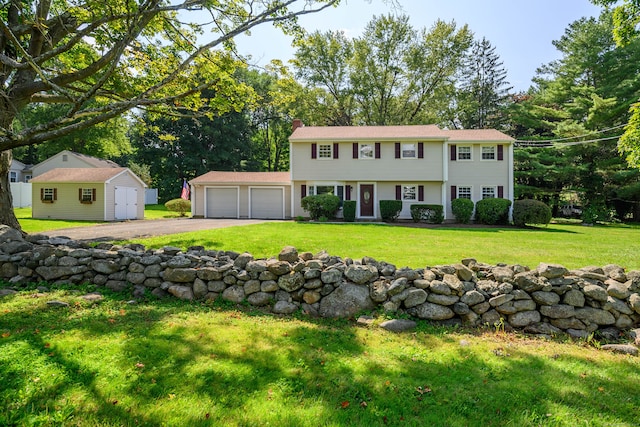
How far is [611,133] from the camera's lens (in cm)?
2262

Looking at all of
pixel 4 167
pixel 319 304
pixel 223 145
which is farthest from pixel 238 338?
pixel 223 145

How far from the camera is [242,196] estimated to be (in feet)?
73.3

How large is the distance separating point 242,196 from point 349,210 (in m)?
7.77

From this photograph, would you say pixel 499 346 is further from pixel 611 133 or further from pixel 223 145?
pixel 223 145

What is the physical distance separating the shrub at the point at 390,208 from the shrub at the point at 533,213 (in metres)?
5.99

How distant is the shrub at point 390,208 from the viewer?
18719mm

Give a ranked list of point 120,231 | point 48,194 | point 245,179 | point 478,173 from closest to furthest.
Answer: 1. point 120,231
2. point 48,194
3. point 478,173
4. point 245,179

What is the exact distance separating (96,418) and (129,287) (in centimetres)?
332

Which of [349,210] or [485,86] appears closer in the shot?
[349,210]

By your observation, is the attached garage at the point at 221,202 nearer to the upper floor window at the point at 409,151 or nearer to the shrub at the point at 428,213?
the upper floor window at the point at 409,151

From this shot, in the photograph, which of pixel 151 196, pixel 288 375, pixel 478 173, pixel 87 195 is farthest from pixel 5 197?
pixel 151 196

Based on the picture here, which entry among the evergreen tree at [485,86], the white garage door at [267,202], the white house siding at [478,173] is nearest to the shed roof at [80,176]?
the white garage door at [267,202]

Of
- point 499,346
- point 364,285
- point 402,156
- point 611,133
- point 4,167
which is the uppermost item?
point 611,133

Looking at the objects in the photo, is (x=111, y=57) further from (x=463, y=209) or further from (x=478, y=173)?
(x=478, y=173)
